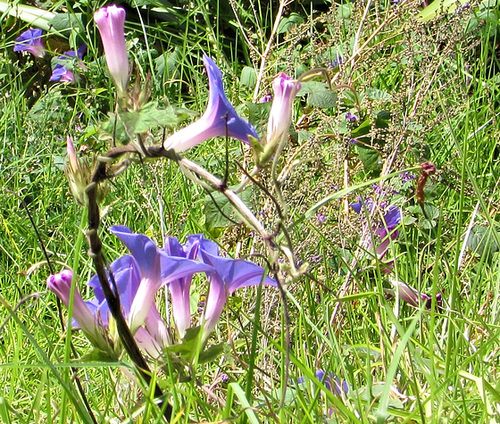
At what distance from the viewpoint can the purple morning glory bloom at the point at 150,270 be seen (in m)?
0.84

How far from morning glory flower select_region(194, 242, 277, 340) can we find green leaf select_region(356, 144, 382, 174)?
96 cm

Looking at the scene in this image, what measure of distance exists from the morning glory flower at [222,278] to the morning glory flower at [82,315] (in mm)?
123

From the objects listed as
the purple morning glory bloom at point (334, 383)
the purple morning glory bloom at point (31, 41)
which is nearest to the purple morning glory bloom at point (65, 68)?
the purple morning glory bloom at point (31, 41)

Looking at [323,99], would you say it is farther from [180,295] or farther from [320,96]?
[180,295]

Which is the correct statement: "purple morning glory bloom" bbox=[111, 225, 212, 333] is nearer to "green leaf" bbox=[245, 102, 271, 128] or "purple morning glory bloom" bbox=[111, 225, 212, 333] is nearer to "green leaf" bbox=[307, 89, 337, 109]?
"green leaf" bbox=[245, 102, 271, 128]

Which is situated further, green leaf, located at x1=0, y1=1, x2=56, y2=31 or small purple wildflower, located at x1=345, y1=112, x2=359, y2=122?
green leaf, located at x1=0, y1=1, x2=56, y2=31

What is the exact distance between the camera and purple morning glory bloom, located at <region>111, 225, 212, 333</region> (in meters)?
0.84

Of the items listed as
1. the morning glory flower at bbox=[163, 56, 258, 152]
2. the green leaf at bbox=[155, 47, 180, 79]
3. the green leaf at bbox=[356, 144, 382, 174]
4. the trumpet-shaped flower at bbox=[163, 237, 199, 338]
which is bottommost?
the green leaf at bbox=[155, 47, 180, 79]

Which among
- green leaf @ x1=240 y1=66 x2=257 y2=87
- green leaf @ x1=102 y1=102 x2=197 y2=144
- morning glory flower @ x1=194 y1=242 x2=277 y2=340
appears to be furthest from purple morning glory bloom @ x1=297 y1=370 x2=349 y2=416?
green leaf @ x1=240 y1=66 x2=257 y2=87

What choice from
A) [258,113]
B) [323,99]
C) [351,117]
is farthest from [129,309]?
[351,117]

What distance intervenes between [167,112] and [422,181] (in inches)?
22.1

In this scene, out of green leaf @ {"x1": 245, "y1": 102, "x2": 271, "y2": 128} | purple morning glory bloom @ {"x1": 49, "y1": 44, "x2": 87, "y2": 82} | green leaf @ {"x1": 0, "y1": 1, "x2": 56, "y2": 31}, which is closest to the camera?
green leaf @ {"x1": 245, "y1": 102, "x2": 271, "y2": 128}

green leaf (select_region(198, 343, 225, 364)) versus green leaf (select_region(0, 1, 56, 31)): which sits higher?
green leaf (select_region(198, 343, 225, 364))

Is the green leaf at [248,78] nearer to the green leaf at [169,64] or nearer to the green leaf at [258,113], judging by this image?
the green leaf at [169,64]
